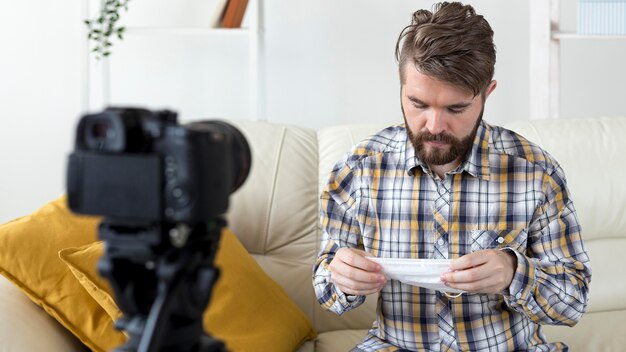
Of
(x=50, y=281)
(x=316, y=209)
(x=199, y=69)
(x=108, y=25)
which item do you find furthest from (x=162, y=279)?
(x=199, y=69)

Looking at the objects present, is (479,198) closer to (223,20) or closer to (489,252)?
(489,252)

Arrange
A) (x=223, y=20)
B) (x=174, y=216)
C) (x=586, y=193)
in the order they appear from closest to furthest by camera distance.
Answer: (x=174, y=216) → (x=586, y=193) → (x=223, y=20)

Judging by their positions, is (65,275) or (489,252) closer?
(489,252)

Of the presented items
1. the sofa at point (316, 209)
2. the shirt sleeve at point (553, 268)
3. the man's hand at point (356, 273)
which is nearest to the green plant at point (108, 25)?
the sofa at point (316, 209)

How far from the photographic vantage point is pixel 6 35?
314cm

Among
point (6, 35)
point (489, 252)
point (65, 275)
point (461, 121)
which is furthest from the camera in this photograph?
point (6, 35)

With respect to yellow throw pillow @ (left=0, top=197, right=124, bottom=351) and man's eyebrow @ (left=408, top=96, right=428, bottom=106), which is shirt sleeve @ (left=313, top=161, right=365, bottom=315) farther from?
yellow throw pillow @ (left=0, top=197, right=124, bottom=351)

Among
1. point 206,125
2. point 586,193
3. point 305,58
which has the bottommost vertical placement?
point 586,193

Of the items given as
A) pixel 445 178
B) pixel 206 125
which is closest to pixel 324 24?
pixel 445 178

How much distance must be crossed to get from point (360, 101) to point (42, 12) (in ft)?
3.73

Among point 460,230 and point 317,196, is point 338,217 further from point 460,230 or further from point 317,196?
point 317,196

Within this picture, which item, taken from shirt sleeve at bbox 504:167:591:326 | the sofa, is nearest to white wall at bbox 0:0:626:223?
the sofa

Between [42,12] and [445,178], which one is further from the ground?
[42,12]

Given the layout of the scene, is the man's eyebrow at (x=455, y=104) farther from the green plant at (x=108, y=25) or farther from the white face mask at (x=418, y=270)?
the green plant at (x=108, y=25)
